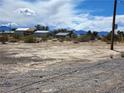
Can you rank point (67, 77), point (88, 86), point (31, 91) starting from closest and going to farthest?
point (31, 91)
point (88, 86)
point (67, 77)

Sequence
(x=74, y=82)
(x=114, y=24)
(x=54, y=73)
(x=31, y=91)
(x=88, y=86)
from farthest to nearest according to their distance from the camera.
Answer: (x=114, y=24), (x=54, y=73), (x=74, y=82), (x=88, y=86), (x=31, y=91)

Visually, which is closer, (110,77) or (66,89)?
(66,89)

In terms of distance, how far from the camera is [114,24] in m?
39.1

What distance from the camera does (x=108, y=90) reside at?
11.9m

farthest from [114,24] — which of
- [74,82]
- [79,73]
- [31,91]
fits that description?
[31,91]

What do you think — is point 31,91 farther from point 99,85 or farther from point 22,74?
point 22,74

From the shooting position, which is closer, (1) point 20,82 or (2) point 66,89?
(2) point 66,89

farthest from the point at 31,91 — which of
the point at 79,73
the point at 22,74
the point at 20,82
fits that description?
the point at 79,73

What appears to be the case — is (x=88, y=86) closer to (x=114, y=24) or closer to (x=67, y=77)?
(x=67, y=77)

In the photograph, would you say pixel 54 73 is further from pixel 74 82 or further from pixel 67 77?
pixel 74 82

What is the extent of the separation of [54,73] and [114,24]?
24.1 m

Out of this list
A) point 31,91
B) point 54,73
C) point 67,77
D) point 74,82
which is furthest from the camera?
point 54,73

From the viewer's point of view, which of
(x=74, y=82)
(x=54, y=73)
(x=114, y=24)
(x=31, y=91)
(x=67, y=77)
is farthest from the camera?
(x=114, y=24)

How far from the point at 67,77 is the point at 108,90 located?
129 inches
